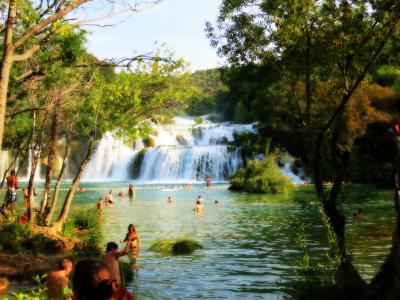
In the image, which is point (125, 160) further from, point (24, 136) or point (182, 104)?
point (182, 104)

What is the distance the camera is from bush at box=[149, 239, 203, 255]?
63.4 feet

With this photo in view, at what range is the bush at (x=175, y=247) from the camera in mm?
19328

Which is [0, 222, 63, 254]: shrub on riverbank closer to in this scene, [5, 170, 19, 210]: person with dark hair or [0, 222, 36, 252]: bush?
[0, 222, 36, 252]: bush

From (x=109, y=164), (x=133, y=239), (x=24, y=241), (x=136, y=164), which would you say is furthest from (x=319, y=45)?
(x=109, y=164)

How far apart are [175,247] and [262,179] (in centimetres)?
3474

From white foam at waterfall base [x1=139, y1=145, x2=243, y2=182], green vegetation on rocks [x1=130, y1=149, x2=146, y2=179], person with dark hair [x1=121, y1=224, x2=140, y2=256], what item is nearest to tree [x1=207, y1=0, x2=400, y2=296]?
person with dark hair [x1=121, y1=224, x2=140, y2=256]

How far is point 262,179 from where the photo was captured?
53.6 metres

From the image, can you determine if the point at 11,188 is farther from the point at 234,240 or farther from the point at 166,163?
the point at 166,163

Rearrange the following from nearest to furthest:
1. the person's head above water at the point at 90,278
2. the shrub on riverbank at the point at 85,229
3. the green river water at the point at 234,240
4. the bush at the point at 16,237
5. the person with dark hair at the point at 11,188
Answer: the person's head above water at the point at 90,278 → the green river water at the point at 234,240 → the shrub on riverbank at the point at 85,229 → the bush at the point at 16,237 → the person with dark hair at the point at 11,188

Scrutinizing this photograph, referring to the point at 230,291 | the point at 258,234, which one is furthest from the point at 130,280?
the point at 258,234

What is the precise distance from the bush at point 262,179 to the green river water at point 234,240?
984 cm

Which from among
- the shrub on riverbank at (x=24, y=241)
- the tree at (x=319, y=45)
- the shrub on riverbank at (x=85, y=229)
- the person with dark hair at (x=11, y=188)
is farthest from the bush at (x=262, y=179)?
the tree at (x=319, y=45)

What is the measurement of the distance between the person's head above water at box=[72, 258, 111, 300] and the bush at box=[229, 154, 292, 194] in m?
49.2

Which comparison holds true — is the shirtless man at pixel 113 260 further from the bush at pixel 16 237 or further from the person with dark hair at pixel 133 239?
the bush at pixel 16 237
